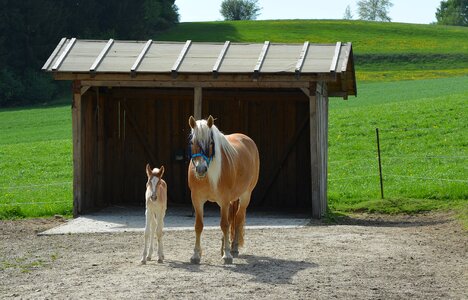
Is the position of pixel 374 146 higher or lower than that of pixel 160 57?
lower

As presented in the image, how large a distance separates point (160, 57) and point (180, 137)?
2.77 m

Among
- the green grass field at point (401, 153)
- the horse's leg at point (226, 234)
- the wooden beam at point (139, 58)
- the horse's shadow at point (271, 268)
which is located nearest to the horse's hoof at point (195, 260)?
the horse's leg at point (226, 234)

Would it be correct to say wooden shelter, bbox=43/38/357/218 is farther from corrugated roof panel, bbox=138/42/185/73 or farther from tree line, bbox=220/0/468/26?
tree line, bbox=220/0/468/26

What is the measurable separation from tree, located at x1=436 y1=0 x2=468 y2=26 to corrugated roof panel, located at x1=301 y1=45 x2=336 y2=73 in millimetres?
100417

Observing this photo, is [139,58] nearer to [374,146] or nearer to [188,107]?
[188,107]

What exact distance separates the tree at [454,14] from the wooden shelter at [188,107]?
99132 mm

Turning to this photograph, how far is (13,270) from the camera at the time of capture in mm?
11703

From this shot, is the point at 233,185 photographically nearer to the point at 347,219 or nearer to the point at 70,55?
the point at 347,219

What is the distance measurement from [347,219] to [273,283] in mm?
7637

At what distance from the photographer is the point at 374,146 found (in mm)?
28516

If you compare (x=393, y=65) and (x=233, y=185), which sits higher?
(x=393, y=65)

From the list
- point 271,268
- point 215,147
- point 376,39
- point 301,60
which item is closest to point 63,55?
point 301,60

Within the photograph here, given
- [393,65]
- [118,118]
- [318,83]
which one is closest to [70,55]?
[118,118]

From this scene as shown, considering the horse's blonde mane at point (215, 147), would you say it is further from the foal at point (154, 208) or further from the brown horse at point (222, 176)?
the foal at point (154, 208)
